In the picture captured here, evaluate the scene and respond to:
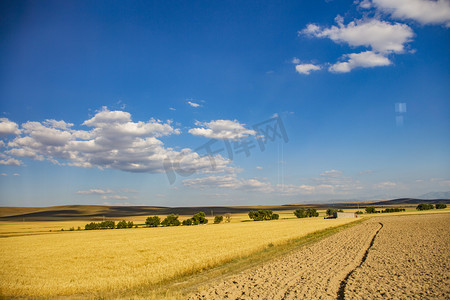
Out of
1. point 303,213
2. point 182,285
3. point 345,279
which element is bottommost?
point 303,213

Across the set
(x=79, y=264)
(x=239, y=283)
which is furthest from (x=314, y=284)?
(x=79, y=264)

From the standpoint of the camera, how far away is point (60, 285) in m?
14.4

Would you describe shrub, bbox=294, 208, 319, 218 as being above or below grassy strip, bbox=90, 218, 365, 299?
below

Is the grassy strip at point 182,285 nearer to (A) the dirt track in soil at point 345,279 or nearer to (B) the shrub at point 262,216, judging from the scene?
(A) the dirt track in soil at point 345,279

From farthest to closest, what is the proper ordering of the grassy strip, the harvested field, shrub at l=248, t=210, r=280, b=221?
shrub at l=248, t=210, r=280, b=221, the grassy strip, the harvested field

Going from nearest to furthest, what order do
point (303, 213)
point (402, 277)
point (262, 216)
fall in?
point (402, 277)
point (262, 216)
point (303, 213)

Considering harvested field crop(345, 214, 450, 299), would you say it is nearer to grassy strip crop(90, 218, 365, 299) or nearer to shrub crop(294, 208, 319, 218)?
grassy strip crop(90, 218, 365, 299)

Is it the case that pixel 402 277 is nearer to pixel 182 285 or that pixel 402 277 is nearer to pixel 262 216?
pixel 182 285

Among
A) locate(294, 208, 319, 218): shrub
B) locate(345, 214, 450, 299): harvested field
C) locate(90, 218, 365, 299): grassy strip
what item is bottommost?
locate(294, 208, 319, 218): shrub

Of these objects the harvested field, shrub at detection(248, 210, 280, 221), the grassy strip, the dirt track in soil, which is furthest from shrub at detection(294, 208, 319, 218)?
the grassy strip

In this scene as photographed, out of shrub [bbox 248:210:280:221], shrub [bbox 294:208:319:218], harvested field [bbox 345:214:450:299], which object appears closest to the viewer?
harvested field [bbox 345:214:450:299]

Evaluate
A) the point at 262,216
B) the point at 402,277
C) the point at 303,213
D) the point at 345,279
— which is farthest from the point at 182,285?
the point at 303,213

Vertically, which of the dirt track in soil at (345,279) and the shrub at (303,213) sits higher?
the dirt track in soil at (345,279)

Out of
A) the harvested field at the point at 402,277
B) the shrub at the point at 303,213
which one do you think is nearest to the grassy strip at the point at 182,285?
the harvested field at the point at 402,277
